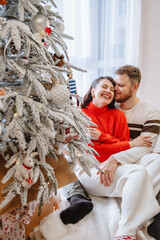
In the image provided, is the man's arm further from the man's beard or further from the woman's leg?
the man's beard

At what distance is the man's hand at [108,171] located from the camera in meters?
1.43

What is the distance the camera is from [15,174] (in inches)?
35.9

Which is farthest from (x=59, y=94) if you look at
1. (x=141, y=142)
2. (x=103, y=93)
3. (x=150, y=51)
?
(x=150, y=51)

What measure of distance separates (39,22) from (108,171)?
1006 mm

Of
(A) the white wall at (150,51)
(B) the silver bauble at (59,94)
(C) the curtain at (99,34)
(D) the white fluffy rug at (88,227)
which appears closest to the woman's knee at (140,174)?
(D) the white fluffy rug at (88,227)

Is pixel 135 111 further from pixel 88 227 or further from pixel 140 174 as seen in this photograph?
pixel 88 227

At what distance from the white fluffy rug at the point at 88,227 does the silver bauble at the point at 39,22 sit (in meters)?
1.06

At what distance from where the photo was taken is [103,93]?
1.63m

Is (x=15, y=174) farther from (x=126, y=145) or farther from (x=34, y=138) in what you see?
(x=126, y=145)

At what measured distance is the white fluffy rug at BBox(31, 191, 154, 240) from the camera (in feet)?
3.97

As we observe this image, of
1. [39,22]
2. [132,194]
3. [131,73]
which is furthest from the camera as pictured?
[131,73]

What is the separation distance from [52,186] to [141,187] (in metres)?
0.59

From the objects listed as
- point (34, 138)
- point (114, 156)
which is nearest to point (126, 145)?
point (114, 156)

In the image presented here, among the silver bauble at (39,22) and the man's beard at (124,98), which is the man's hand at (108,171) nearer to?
the man's beard at (124,98)
